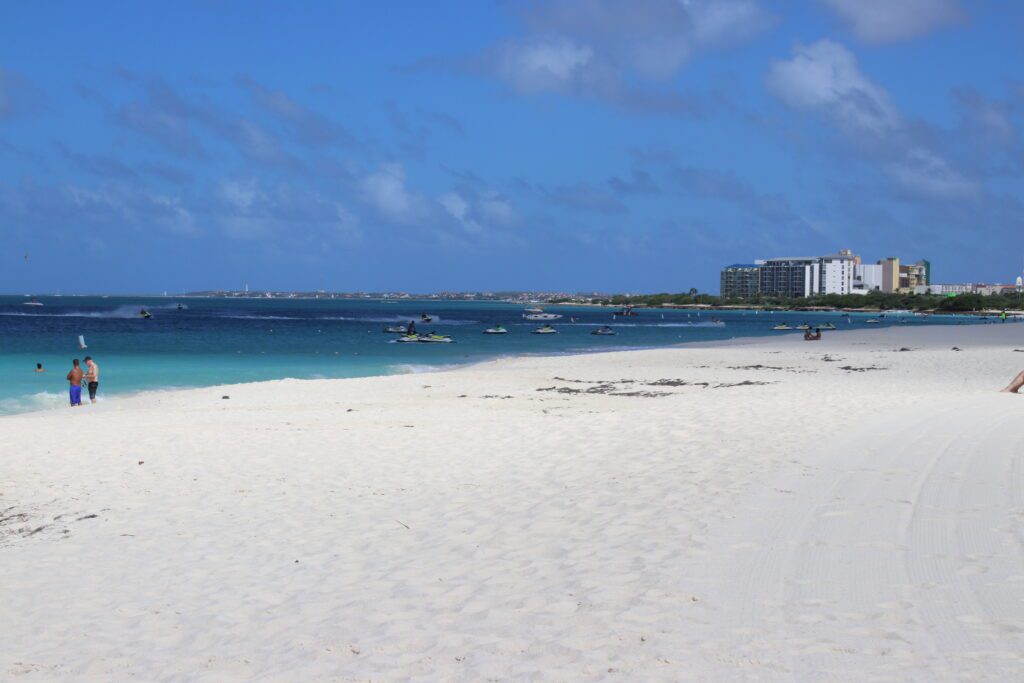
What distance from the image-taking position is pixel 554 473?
10.2 metres

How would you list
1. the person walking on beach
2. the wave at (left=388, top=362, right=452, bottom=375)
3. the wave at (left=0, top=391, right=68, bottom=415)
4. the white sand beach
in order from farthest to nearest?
the wave at (left=388, top=362, right=452, bottom=375) → the wave at (left=0, top=391, right=68, bottom=415) → the person walking on beach → the white sand beach

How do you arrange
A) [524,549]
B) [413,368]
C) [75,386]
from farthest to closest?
[413,368]
[75,386]
[524,549]

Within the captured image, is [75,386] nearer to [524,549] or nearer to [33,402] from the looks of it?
[33,402]

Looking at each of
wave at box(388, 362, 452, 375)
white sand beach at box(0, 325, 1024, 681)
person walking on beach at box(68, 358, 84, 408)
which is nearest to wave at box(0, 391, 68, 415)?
person walking on beach at box(68, 358, 84, 408)

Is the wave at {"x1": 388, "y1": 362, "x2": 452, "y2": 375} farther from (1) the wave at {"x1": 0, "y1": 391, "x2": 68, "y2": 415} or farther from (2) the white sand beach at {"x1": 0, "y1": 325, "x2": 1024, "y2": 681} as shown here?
(2) the white sand beach at {"x1": 0, "y1": 325, "x2": 1024, "y2": 681}

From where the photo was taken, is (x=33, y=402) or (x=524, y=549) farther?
(x=33, y=402)

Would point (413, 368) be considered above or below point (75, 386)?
below

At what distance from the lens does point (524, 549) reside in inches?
280

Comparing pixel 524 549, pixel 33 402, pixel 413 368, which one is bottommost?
pixel 413 368

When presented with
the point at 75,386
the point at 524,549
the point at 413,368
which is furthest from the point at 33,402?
the point at 524,549

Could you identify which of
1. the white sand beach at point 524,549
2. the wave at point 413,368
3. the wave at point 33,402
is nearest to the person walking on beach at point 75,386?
the wave at point 33,402

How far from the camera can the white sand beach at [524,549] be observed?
4945 mm

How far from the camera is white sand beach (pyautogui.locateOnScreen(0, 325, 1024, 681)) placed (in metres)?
4.95

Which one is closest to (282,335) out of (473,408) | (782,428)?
(473,408)
